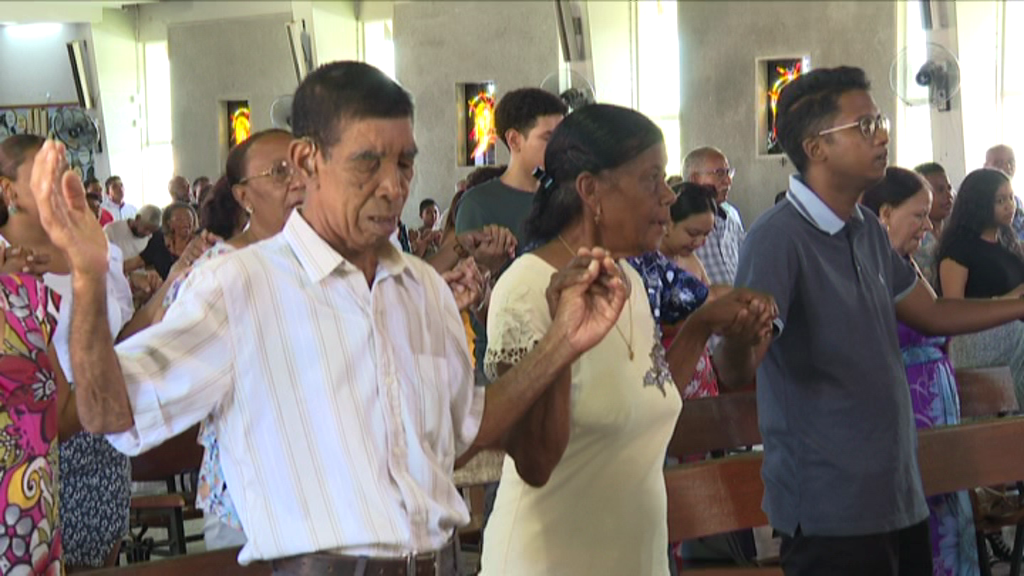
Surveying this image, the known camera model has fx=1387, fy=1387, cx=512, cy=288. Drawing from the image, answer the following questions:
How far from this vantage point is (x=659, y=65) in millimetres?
17984

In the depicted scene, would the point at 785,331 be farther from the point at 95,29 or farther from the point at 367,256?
the point at 95,29

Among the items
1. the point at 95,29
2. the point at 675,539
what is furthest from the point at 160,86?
the point at 675,539

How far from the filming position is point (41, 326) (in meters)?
2.77

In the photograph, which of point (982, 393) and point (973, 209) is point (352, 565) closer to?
point (982, 393)

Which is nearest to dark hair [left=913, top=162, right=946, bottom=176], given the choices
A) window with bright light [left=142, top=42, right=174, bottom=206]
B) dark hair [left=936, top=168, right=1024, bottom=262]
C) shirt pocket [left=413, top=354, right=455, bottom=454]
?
dark hair [left=936, top=168, right=1024, bottom=262]

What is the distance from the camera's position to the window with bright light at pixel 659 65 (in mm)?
17875

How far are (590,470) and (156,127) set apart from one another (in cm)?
2122

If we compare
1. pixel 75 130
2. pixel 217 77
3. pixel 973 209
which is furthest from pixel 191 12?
pixel 973 209

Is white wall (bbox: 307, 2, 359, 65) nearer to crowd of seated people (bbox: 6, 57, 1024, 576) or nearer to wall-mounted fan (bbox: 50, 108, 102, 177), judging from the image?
wall-mounted fan (bbox: 50, 108, 102, 177)

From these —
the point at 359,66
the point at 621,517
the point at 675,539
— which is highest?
the point at 359,66

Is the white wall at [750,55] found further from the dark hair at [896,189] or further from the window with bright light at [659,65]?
the dark hair at [896,189]

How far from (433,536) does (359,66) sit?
0.67m

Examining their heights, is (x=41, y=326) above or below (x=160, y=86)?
below

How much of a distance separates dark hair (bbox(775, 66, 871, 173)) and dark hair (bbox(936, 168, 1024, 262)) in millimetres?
3179
